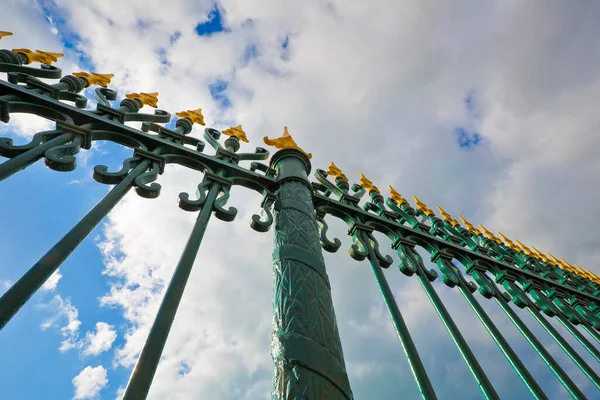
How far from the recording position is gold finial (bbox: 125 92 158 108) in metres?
3.56

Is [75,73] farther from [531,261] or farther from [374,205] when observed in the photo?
[531,261]

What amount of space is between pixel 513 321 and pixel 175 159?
3.24 m

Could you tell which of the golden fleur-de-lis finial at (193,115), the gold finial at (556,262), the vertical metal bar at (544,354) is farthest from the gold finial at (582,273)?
the golden fleur-de-lis finial at (193,115)

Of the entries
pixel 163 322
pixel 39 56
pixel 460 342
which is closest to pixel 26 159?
pixel 163 322

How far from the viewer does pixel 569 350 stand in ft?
12.0

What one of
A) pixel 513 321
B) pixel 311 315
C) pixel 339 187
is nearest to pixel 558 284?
pixel 513 321

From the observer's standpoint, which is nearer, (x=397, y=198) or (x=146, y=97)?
(x=146, y=97)

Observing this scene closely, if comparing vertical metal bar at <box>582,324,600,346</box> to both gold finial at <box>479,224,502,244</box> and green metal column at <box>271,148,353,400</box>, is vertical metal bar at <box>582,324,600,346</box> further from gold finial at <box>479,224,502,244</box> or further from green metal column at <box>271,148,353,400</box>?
green metal column at <box>271,148,353,400</box>

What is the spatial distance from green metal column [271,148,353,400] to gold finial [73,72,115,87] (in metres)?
1.98

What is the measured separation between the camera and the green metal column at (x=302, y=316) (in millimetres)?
1755

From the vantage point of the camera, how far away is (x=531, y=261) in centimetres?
498

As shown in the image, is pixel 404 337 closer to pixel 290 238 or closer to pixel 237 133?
pixel 290 238

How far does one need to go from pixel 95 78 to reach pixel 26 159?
157 centimetres

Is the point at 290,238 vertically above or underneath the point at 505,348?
above
